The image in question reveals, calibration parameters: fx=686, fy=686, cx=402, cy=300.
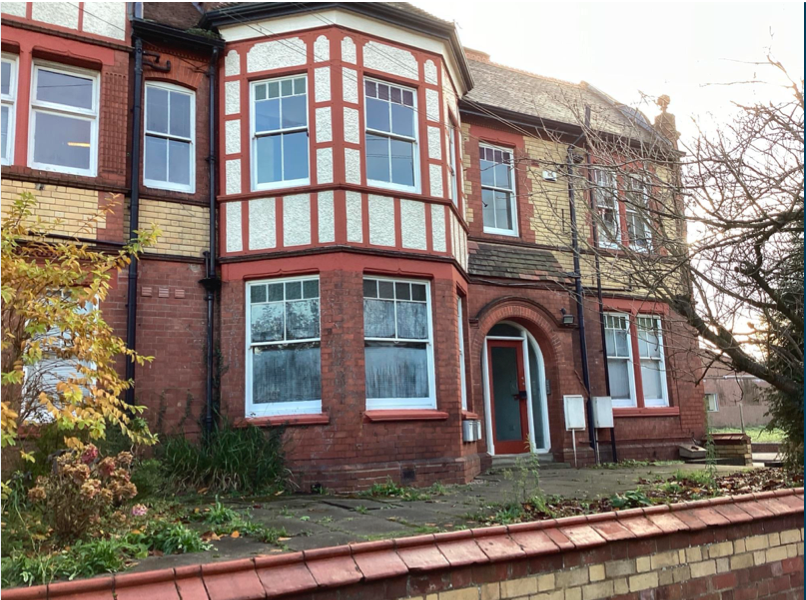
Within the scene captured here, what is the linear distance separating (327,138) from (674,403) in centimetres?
970

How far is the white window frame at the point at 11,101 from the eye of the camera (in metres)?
9.17

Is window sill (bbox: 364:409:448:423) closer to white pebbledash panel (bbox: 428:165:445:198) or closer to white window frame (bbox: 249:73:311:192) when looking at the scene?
white pebbledash panel (bbox: 428:165:445:198)

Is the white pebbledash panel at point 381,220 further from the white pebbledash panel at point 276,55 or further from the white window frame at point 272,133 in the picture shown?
the white pebbledash panel at point 276,55

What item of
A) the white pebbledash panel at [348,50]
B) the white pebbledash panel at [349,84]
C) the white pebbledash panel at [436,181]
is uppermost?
the white pebbledash panel at [348,50]

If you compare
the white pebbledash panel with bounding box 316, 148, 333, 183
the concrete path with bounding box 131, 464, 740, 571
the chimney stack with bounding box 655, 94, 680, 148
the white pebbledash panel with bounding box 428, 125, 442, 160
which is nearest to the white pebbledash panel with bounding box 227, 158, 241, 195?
the white pebbledash panel with bounding box 316, 148, 333, 183

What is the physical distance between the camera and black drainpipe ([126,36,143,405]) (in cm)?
936

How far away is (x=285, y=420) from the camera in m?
9.41

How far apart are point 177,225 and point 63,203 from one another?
1.52 meters

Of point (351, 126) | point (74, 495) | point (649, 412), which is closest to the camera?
point (74, 495)

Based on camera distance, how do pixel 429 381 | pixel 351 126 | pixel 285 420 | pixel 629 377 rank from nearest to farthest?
pixel 285 420, pixel 351 126, pixel 429 381, pixel 629 377

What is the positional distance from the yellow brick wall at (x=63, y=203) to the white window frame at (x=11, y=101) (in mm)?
426

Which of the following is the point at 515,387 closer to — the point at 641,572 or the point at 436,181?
the point at 436,181

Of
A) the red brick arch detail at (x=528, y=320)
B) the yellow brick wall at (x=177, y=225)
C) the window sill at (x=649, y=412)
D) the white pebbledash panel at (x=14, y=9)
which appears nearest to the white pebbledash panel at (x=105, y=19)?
the white pebbledash panel at (x=14, y=9)

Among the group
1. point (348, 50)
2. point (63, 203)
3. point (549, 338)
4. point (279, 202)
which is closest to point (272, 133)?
point (279, 202)
